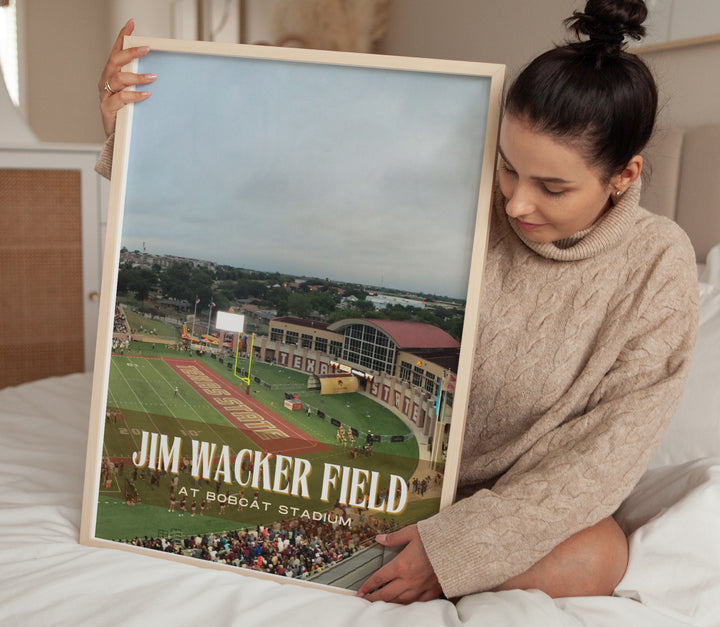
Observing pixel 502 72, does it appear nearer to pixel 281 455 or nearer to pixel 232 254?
pixel 232 254

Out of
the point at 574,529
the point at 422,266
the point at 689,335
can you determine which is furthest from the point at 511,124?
the point at 574,529

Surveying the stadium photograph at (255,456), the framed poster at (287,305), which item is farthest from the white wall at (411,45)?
the stadium photograph at (255,456)

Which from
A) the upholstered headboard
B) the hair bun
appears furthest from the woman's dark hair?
the upholstered headboard

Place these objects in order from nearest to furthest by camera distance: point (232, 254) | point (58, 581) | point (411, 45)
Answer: point (58, 581), point (232, 254), point (411, 45)

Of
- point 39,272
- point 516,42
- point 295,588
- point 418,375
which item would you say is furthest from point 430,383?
point 39,272

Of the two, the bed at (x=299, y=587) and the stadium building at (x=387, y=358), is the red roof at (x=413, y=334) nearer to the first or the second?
the stadium building at (x=387, y=358)

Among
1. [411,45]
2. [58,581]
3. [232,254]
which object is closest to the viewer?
[58,581]
